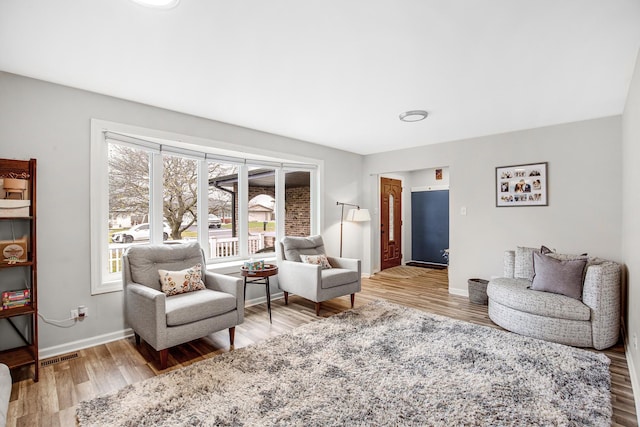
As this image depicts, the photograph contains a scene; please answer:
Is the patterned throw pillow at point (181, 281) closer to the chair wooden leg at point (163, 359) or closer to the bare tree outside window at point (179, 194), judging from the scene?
the chair wooden leg at point (163, 359)

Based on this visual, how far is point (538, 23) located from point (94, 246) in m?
3.86

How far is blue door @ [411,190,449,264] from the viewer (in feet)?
23.4

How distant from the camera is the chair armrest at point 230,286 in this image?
296cm

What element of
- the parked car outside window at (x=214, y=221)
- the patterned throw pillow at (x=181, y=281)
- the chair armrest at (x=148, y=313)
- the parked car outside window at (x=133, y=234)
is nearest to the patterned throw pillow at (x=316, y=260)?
the parked car outside window at (x=214, y=221)

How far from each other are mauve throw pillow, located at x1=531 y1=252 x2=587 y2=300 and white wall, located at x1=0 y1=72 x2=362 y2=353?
427cm

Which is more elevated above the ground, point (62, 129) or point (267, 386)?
point (62, 129)

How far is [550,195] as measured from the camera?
395 centimetres

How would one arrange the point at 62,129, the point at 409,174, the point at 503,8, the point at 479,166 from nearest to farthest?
the point at 503,8 → the point at 62,129 → the point at 479,166 → the point at 409,174

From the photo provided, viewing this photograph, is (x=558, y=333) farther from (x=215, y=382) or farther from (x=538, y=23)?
(x=215, y=382)

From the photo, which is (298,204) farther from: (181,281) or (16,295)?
(16,295)

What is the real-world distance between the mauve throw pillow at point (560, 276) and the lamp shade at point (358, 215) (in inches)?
107

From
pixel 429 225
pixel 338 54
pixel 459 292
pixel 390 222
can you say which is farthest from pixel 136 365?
pixel 429 225

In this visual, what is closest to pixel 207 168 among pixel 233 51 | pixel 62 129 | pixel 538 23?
pixel 62 129

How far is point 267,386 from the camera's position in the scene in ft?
7.30
